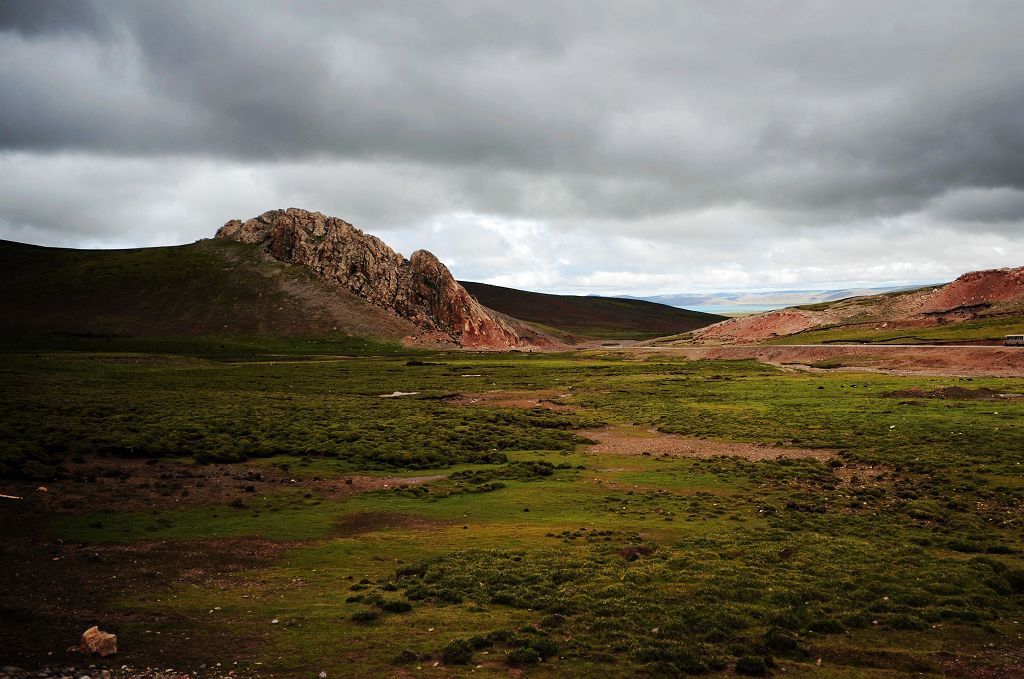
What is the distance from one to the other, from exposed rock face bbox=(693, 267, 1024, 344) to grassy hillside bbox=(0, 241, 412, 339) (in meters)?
92.3

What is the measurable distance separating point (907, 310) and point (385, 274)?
134 metres

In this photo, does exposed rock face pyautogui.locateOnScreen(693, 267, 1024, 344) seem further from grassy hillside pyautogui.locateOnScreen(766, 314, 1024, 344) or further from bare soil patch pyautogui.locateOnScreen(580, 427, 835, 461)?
bare soil patch pyautogui.locateOnScreen(580, 427, 835, 461)

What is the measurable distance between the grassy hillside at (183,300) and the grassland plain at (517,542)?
340 feet

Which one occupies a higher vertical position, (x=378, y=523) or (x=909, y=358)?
(x=909, y=358)

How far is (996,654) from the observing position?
1382 cm

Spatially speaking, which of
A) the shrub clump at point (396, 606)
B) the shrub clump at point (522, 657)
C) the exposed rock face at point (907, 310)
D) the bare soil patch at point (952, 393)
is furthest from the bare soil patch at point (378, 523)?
the exposed rock face at point (907, 310)

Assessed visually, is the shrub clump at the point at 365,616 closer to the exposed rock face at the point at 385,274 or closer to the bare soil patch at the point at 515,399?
the bare soil patch at the point at 515,399

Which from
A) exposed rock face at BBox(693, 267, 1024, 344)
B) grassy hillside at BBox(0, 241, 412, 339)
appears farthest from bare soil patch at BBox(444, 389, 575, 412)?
exposed rock face at BBox(693, 267, 1024, 344)

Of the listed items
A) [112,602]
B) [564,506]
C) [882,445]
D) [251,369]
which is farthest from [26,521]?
[251,369]

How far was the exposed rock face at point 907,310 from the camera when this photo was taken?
128 meters

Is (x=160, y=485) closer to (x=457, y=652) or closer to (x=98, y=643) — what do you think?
(x=98, y=643)

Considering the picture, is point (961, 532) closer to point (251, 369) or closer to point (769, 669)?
point (769, 669)

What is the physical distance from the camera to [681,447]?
134 feet

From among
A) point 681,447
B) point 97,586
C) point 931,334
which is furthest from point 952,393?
point 931,334
